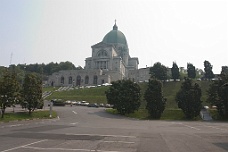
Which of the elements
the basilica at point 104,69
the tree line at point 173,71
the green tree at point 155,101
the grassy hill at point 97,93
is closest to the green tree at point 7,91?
the green tree at point 155,101

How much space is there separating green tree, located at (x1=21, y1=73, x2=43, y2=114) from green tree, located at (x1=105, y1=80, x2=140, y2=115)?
1465cm

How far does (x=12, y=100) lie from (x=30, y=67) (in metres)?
135

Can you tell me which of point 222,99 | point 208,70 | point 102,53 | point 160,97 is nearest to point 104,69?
point 102,53

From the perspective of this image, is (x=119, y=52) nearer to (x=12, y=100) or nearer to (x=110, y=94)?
(x=110, y=94)

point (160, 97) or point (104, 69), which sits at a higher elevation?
point (104, 69)

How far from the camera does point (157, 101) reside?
139 ft

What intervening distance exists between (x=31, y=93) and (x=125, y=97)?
17.0 m

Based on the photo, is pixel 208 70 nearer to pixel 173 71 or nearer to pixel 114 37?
pixel 173 71

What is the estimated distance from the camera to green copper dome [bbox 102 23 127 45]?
5229 inches

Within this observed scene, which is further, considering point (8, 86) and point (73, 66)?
point (73, 66)

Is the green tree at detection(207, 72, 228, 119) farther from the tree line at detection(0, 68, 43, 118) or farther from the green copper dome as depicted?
the green copper dome

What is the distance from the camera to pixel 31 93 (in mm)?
34406

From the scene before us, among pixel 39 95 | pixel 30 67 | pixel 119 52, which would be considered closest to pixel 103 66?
pixel 119 52

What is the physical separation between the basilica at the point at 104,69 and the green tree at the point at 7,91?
3147 inches
